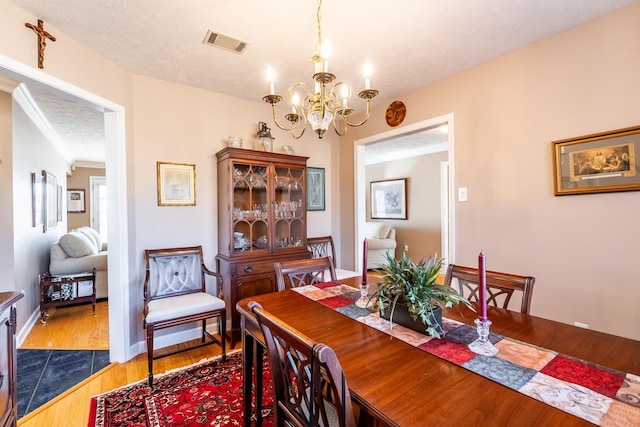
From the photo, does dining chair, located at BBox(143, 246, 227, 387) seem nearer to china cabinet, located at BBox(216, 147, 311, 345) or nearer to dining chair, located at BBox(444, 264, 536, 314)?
china cabinet, located at BBox(216, 147, 311, 345)

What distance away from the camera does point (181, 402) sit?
1.92 m

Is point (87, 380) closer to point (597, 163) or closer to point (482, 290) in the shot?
point (482, 290)

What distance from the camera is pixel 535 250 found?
87.7 inches

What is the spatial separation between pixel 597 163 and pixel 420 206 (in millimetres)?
4052

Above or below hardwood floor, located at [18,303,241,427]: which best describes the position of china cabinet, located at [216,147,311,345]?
above

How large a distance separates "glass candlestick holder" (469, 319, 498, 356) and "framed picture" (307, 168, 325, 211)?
276 cm

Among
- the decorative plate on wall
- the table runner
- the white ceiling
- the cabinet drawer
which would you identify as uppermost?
the white ceiling

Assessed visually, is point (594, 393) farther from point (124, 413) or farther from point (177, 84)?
point (177, 84)

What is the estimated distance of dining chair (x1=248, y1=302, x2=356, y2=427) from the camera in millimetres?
743

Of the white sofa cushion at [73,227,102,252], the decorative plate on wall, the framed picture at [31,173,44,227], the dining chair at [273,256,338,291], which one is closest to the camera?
the dining chair at [273,256,338,291]

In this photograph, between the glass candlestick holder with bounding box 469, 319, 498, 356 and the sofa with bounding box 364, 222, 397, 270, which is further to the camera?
the sofa with bounding box 364, 222, 397, 270

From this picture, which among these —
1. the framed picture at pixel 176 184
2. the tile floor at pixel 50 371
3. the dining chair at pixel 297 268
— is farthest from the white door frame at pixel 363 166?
the tile floor at pixel 50 371

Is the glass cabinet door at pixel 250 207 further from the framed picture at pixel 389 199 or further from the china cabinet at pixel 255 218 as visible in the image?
the framed picture at pixel 389 199

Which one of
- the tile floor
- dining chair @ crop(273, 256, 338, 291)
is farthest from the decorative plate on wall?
the tile floor
